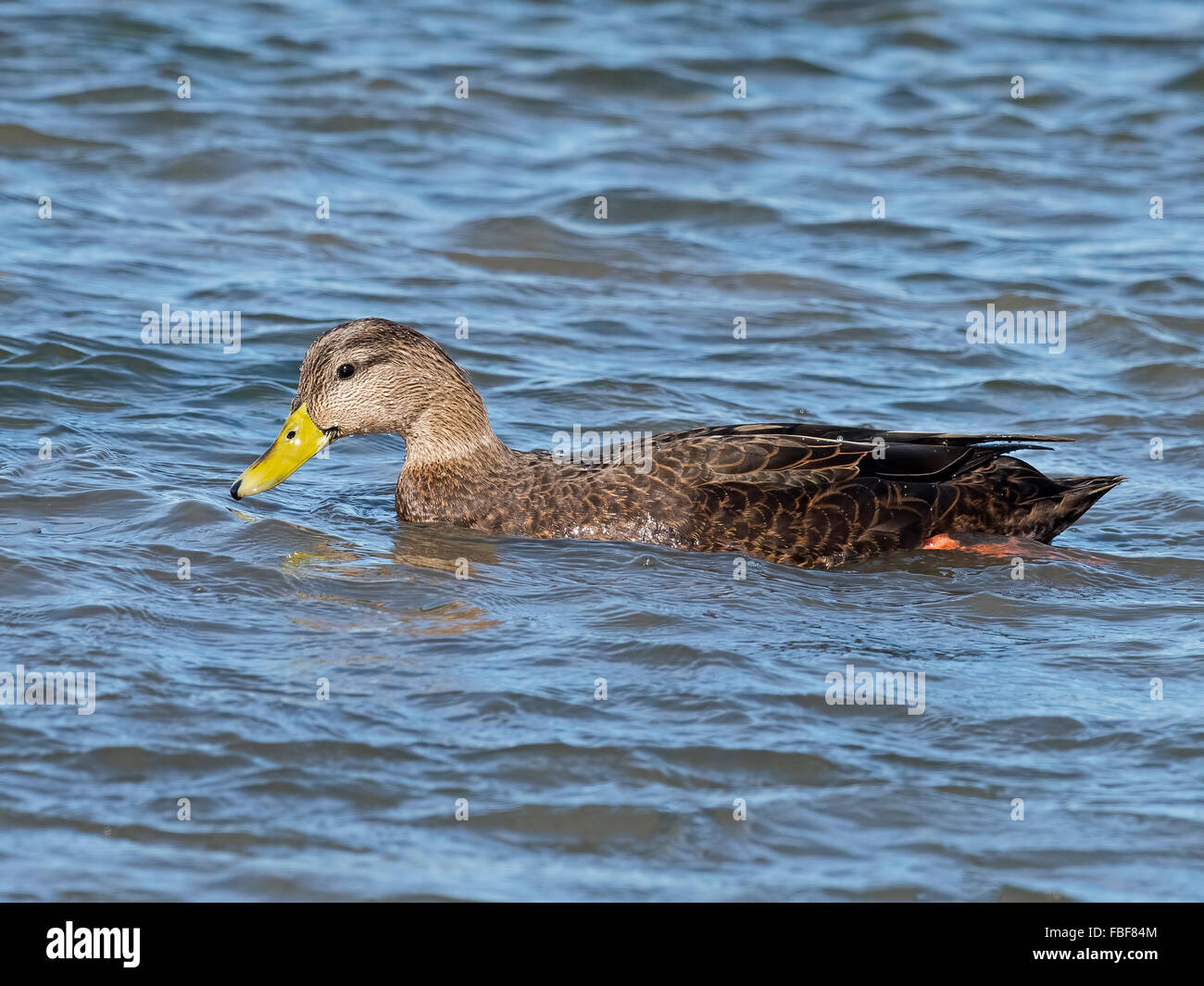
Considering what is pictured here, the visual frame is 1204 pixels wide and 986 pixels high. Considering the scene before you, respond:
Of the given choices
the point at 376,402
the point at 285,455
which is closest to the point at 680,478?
the point at 376,402

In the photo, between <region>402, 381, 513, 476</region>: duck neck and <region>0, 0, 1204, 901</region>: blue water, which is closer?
<region>0, 0, 1204, 901</region>: blue water

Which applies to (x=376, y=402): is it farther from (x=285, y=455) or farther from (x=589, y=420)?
(x=589, y=420)

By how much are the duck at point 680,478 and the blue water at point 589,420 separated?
169 millimetres

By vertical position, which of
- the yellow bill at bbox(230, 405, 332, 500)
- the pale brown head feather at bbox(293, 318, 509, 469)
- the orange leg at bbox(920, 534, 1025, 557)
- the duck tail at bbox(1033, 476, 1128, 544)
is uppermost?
the pale brown head feather at bbox(293, 318, 509, 469)

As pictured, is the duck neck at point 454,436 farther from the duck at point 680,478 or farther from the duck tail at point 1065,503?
the duck tail at point 1065,503

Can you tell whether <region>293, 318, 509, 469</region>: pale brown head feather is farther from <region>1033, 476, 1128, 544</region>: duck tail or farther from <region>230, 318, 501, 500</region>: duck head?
<region>1033, 476, 1128, 544</region>: duck tail

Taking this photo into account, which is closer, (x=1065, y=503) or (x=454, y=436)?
(x=1065, y=503)

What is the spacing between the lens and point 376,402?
8352mm

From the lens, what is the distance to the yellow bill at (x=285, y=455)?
26.4 feet

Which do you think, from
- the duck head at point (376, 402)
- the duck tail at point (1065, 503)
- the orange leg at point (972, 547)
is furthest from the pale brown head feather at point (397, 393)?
the duck tail at point (1065, 503)

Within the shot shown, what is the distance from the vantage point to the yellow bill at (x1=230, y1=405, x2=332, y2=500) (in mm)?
8047

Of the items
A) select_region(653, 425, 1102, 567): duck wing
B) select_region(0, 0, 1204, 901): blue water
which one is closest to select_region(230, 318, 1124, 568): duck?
select_region(653, 425, 1102, 567): duck wing

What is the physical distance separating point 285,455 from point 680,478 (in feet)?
6.30

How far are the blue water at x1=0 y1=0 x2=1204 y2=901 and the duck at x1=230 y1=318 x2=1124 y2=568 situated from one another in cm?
17
